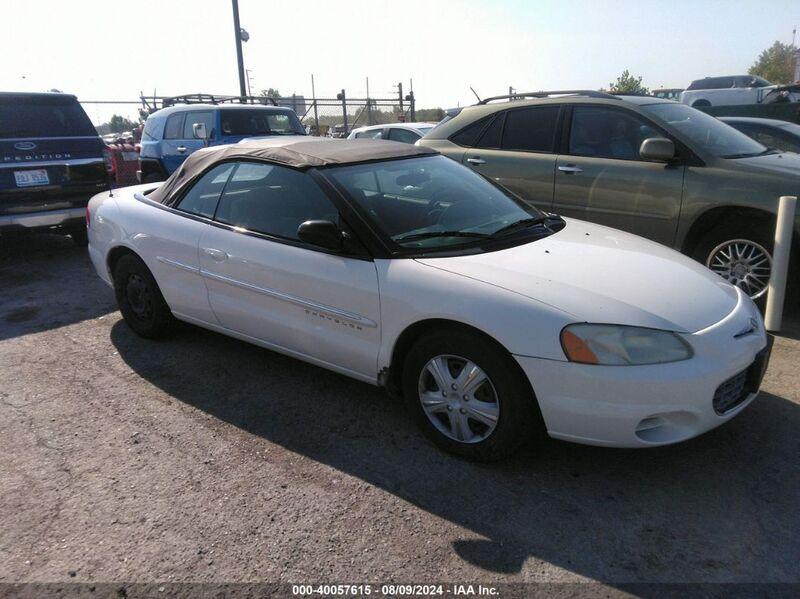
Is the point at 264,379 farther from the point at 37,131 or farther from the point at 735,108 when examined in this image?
the point at 735,108

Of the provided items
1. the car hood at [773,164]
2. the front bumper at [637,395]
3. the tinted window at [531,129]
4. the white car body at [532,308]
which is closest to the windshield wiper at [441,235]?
the white car body at [532,308]

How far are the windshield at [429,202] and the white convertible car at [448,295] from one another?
0.01 meters

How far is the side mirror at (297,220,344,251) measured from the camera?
3.29 meters

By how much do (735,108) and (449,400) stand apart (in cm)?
1408

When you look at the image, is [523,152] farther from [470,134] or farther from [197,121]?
[197,121]

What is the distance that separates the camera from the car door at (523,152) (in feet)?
19.7

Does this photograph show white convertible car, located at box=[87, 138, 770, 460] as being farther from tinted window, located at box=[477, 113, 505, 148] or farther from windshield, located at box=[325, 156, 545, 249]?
tinted window, located at box=[477, 113, 505, 148]

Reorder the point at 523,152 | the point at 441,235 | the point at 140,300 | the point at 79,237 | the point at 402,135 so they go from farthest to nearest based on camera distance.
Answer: the point at 402,135
the point at 79,237
the point at 523,152
the point at 140,300
the point at 441,235

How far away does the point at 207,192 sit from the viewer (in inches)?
166

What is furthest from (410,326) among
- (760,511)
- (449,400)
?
(760,511)

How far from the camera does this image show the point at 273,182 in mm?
3877

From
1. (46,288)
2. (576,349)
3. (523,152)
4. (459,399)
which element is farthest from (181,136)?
(576,349)

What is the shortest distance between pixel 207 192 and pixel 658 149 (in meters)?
3.50

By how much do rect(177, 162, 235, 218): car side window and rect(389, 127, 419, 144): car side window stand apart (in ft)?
25.7
